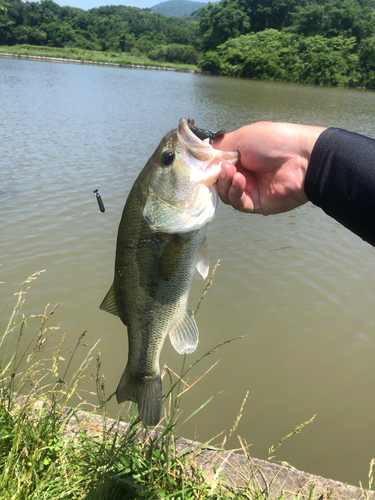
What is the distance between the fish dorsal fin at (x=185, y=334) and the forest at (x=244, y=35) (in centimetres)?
2699

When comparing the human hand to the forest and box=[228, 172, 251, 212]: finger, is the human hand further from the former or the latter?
the forest

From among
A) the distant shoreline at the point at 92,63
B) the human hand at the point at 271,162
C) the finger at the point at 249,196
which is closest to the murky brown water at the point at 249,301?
the finger at the point at 249,196

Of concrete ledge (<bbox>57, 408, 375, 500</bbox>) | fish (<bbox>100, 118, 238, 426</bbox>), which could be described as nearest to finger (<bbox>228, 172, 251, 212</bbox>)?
fish (<bbox>100, 118, 238, 426</bbox>)

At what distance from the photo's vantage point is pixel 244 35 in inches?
3509

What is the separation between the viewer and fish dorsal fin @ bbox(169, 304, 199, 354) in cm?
206

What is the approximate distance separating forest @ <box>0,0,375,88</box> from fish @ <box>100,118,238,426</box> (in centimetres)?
2663

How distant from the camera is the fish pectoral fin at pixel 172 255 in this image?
74.5 inches

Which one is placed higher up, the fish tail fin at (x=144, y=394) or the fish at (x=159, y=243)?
the fish at (x=159, y=243)

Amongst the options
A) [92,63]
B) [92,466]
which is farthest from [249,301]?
[92,63]

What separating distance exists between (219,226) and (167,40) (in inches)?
5812

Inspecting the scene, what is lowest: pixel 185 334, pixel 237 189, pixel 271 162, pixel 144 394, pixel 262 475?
pixel 262 475

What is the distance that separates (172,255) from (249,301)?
14.3 feet

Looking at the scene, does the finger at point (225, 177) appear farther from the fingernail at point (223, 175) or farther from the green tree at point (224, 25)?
the green tree at point (224, 25)

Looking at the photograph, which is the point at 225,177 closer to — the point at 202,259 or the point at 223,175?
the point at 223,175
